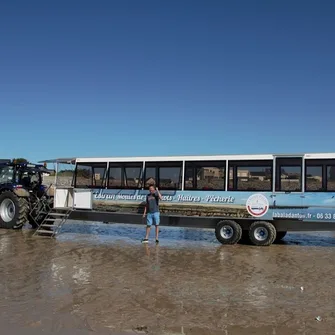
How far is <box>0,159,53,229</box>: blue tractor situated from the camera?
648 inches

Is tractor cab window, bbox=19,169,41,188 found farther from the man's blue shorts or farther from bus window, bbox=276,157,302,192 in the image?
bus window, bbox=276,157,302,192

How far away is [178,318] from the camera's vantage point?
19.9 ft

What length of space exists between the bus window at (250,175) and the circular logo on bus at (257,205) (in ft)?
0.81

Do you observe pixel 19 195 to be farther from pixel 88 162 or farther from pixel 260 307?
pixel 260 307

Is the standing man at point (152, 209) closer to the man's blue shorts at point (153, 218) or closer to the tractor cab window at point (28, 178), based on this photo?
the man's blue shorts at point (153, 218)

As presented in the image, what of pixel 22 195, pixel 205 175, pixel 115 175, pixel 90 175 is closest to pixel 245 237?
pixel 205 175

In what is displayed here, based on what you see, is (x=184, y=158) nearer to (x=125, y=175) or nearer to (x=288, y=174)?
(x=125, y=175)

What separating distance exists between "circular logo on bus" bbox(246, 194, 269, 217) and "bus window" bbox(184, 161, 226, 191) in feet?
3.17

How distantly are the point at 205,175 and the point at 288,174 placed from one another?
Answer: 102 inches

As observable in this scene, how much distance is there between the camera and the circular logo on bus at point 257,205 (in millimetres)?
13484

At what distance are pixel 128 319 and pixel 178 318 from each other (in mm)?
684

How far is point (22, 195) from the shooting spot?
1683 centimetres

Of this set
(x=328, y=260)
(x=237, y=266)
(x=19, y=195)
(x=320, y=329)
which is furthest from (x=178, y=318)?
(x=19, y=195)

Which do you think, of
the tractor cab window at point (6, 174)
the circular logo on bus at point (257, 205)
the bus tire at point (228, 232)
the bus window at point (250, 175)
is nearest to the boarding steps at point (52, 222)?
the tractor cab window at point (6, 174)
